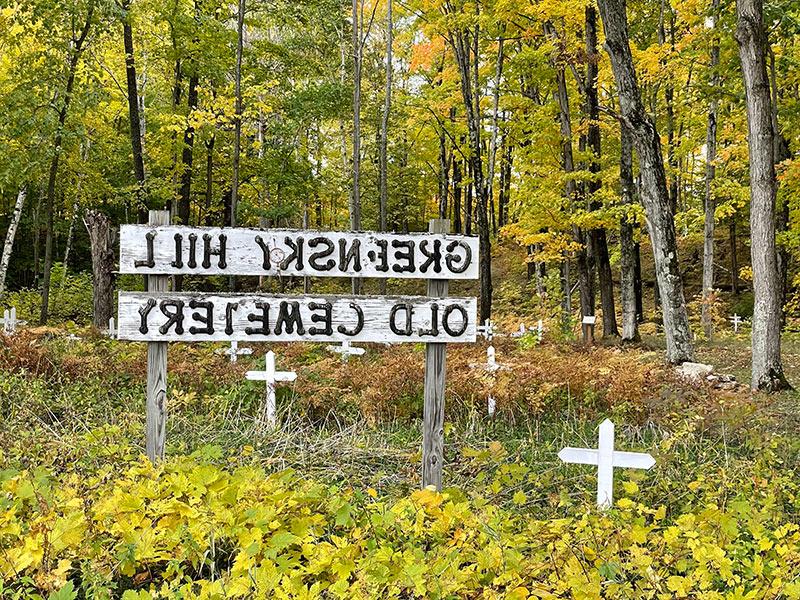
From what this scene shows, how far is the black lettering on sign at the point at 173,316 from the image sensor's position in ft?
14.9

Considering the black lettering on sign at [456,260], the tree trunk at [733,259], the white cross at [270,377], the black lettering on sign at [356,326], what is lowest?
the white cross at [270,377]

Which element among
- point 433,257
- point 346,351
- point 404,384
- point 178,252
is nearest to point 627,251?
point 346,351

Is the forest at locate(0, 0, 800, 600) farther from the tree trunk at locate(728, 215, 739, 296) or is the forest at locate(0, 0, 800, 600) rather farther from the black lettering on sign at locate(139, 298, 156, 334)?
the tree trunk at locate(728, 215, 739, 296)

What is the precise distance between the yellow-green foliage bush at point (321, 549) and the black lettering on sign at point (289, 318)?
119 centimetres

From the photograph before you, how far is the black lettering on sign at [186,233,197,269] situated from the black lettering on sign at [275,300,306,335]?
0.67 meters

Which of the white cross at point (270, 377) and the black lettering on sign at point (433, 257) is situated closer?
the black lettering on sign at point (433, 257)

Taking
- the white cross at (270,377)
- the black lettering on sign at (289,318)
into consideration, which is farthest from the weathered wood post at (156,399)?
the white cross at (270,377)

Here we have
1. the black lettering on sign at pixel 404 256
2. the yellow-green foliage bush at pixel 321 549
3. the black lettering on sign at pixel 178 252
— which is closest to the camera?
the yellow-green foliage bush at pixel 321 549

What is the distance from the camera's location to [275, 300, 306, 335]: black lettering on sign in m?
4.64

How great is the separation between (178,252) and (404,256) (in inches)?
63.2

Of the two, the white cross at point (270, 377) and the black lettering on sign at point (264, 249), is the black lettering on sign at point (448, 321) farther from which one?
the white cross at point (270, 377)

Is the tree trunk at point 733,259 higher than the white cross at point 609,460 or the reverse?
higher

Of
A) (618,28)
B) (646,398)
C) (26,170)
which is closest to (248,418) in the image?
(646,398)

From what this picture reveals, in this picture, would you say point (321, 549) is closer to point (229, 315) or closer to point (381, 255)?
point (229, 315)
